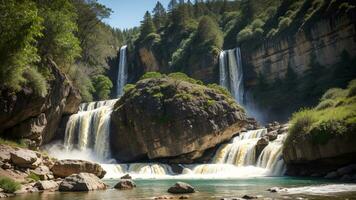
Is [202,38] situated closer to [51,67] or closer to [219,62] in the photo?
[219,62]

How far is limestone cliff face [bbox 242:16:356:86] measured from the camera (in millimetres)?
54062

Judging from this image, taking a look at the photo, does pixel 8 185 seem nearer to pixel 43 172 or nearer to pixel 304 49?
pixel 43 172

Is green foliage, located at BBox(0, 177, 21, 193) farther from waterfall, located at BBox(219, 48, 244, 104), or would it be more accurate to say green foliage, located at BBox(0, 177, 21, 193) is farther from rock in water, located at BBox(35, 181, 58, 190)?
waterfall, located at BBox(219, 48, 244, 104)

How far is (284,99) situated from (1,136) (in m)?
43.6

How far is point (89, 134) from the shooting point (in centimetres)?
4934

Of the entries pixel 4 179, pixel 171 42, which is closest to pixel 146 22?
pixel 171 42

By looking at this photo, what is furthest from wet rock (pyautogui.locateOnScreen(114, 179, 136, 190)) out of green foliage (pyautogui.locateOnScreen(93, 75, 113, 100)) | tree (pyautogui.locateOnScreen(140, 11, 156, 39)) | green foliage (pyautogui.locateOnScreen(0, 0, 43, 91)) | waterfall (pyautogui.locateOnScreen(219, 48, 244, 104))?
tree (pyautogui.locateOnScreen(140, 11, 156, 39))

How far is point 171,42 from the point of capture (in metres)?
87.8

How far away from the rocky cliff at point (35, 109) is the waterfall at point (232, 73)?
29.6 meters

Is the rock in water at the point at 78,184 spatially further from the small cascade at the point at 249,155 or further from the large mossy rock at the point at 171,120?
the large mossy rock at the point at 171,120

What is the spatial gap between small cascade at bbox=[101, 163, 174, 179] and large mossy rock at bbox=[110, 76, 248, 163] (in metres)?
2.35

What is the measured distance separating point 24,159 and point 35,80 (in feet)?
30.8

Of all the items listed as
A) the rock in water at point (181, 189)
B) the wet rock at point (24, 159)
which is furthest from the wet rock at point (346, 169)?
the wet rock at point (24, 159)

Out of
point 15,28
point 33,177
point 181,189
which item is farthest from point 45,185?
point 15,28
